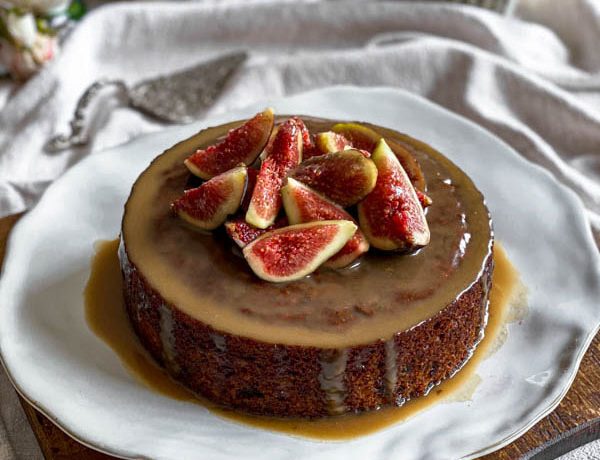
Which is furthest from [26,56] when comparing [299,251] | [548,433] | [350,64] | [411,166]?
[548,433]

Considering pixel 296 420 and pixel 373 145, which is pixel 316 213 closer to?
pixel 373 145

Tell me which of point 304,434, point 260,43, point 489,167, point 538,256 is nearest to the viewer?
point 304,434

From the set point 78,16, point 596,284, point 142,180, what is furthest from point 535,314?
point 78,16

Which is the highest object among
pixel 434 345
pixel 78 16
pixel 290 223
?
pixel 290 223

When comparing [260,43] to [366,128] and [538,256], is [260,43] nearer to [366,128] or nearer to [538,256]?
[366,128]

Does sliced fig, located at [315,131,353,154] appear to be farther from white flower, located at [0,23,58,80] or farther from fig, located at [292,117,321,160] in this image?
white flower, located at [0,23,58,80]

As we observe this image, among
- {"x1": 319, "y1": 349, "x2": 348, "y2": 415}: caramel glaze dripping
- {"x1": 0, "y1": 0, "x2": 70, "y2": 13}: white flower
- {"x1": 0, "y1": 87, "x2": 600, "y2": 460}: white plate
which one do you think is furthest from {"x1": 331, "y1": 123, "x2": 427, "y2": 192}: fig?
{"x1": 0, "y1": 0, "x2": 70, "y2": 13}: white flower

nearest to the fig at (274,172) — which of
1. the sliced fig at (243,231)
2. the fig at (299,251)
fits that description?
the sliced fig at (243,231)
